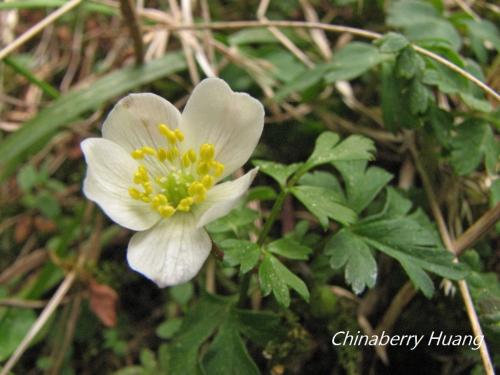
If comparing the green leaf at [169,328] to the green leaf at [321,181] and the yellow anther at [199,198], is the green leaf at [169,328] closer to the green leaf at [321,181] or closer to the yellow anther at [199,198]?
the yellow anther at [199,198]

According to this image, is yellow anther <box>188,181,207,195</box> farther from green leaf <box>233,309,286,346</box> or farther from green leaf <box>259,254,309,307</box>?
green leaf <box>233,309,286,346</box>

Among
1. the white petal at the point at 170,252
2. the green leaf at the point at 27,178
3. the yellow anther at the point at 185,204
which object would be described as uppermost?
the yellow anther at the point at 185,204

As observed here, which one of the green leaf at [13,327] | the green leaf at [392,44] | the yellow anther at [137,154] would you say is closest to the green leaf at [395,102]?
the green leaf at [392,44]

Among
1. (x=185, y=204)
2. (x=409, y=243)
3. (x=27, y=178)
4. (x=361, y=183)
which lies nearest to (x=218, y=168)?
(x=185, y=204)

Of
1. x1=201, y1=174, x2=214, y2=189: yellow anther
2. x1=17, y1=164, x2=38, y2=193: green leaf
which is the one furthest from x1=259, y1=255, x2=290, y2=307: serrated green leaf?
x1=17, y1=164, x2=38, y2=193: green leaf

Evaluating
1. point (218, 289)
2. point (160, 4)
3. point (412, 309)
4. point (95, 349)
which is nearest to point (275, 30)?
point (160, 4)

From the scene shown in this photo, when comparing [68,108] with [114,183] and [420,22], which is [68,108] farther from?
[420,22]
